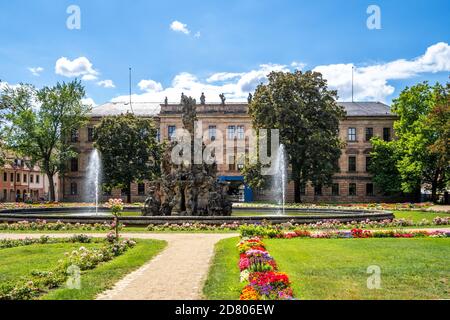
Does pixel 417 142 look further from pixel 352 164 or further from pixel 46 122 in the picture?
pixel 46 122

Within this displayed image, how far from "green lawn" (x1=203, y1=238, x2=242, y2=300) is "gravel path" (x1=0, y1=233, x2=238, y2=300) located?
195 mm

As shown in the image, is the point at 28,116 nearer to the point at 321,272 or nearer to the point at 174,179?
the point at 174,179

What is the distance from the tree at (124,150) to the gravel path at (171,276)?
39333 millimetres

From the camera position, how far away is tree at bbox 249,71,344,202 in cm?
4955

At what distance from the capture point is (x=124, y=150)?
56281mm

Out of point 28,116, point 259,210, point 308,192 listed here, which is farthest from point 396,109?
point 28,116

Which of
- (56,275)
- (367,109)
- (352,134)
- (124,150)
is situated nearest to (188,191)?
(56,275)

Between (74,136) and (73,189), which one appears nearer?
(73,189)

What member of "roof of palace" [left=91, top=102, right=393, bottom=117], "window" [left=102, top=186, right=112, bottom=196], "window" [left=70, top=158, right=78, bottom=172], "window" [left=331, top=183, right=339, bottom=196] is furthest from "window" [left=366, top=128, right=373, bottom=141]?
"window" [left=70, top=158, right=78, bottom=172]

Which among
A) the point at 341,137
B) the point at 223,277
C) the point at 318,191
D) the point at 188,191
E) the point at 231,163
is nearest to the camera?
the point at 223,277

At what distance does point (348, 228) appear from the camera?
2309 cm

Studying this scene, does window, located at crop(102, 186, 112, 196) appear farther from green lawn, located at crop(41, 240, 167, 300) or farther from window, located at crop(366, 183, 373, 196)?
green lawn, located at crop(41, 240, 167, 300)

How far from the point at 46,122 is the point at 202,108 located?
2220cm

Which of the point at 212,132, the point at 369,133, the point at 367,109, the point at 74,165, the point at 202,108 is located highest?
the point at 367,109
